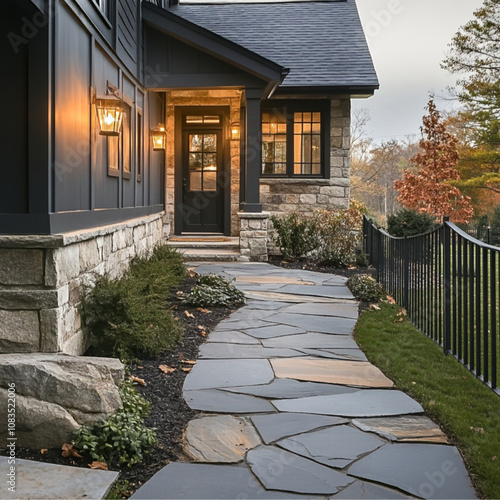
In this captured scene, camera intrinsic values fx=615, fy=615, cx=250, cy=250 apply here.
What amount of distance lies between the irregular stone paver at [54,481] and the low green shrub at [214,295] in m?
4.07

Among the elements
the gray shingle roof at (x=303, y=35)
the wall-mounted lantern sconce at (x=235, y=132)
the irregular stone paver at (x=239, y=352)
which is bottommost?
the irregular stone paver at (x=239, y=352)

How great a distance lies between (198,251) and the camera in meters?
11.5

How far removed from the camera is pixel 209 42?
10.2 m

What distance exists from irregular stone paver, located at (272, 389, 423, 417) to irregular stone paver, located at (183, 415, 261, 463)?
16.3 inches

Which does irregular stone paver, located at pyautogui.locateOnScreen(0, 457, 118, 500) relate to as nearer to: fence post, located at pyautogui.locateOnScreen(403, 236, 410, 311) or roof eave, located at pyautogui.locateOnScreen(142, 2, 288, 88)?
fence post, located at pyautogui.locateOnScreen(403, 236, 410, 311)

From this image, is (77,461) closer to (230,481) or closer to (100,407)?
(100,407)

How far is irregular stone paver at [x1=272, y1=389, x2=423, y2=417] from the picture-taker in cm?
390

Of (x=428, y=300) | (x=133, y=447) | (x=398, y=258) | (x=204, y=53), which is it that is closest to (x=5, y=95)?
(x=133, y=447)

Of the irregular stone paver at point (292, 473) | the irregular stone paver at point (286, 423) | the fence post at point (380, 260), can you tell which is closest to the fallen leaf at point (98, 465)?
the irregular stone paver at point (292, 473)

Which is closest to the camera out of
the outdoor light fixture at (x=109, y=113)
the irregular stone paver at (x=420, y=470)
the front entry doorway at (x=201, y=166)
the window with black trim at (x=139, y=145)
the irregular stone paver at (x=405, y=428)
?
the irregular stone paver at (x=420, y=470)

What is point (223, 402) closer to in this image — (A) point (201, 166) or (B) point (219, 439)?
(B) point (219, 439)

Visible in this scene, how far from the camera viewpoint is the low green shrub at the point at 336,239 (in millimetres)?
10922

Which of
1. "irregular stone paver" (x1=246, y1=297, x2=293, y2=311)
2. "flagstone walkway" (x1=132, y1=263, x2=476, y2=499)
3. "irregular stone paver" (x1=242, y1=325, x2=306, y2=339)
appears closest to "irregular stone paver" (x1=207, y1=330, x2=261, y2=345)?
"flagstone walkway" (x1=132, y1=263, x2=476, y2=499)

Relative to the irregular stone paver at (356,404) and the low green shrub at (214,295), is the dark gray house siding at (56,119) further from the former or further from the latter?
the irregular stone paver at (356,404)
